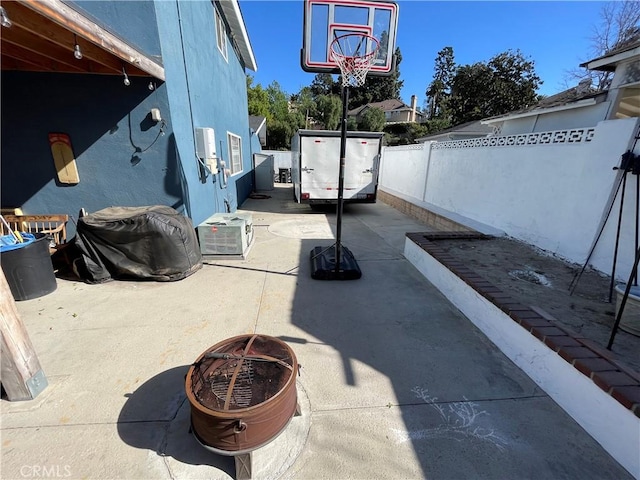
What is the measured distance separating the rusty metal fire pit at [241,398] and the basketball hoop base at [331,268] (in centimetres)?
227

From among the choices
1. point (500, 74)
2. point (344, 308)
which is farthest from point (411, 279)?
point (500, 74)

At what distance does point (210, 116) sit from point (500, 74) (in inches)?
1358

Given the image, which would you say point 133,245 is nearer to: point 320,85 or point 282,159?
point 282,159

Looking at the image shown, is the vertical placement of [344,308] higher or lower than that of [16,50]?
lower

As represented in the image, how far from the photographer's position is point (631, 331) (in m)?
2.37

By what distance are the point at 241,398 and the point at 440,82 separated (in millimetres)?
49435

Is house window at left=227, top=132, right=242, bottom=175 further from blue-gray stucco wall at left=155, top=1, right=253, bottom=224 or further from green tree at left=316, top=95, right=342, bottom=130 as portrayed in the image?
green tree at left=316, top=95, right=342, bottom=130

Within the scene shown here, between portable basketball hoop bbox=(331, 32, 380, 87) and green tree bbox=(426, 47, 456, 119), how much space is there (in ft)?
138

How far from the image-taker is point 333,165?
26.6ft

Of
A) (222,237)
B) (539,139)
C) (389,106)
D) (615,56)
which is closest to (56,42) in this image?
(222,237)

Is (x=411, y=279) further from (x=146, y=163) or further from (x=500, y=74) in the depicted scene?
(x=500, y=74)

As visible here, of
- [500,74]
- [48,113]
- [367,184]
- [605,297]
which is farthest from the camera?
[500,74]

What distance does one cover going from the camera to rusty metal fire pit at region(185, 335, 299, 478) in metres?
1.50

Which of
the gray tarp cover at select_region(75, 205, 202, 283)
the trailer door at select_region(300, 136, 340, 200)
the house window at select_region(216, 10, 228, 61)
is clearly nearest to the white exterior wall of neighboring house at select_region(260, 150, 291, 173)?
the house window at select_region(216, 10, 228, 61)
